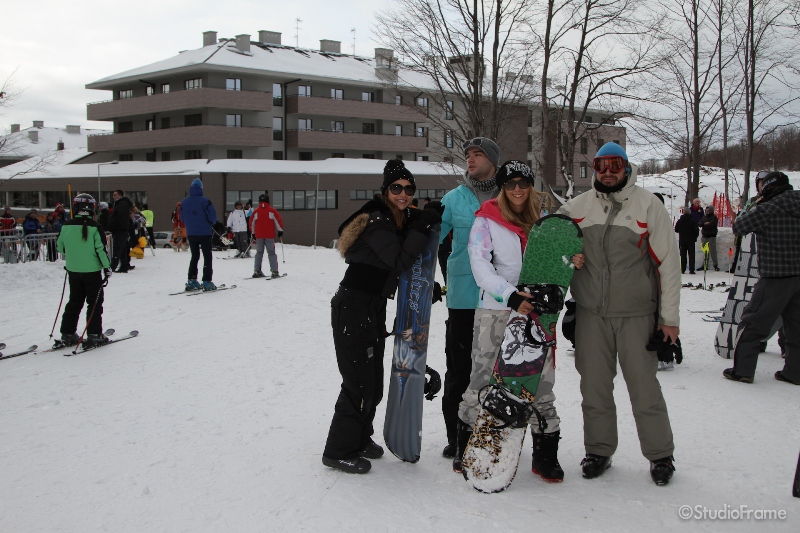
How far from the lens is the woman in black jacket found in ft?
12.5

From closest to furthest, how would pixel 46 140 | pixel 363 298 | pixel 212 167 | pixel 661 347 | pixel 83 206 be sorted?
pixel 661 347
pixel 363 298
pixel 83 206
pixel 212 167
pixel 46 140

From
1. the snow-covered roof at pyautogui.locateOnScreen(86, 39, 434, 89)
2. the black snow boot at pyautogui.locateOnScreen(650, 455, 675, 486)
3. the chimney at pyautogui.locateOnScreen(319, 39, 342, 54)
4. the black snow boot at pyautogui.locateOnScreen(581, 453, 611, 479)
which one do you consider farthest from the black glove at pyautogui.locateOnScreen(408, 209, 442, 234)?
the chimney at pyautogui.locateOnScreen(319, 39, 342, 54)

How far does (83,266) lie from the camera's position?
7539 millimetres

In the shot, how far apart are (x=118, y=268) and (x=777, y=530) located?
48.7 ft

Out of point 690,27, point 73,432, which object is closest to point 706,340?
point 73,432

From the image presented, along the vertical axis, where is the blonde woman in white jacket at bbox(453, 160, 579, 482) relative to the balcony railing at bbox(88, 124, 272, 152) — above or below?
below

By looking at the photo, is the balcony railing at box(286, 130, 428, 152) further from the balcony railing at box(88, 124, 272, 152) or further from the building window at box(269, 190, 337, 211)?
the building window at box(269, 190, 337, 211)

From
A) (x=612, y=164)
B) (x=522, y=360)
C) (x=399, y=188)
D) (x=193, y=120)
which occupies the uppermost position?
(x=193, y=120)

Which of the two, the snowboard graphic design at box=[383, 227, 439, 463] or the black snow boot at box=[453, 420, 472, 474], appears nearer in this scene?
the black snow boot at box=[453, 420, 472, 474]

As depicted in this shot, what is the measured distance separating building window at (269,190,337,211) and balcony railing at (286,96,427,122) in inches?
272

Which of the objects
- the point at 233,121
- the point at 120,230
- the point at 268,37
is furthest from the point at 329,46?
the point at 120,230

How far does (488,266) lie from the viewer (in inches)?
144

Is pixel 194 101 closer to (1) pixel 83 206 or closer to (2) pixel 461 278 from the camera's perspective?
(1) pixel 83 206

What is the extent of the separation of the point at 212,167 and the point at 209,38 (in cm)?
1500
